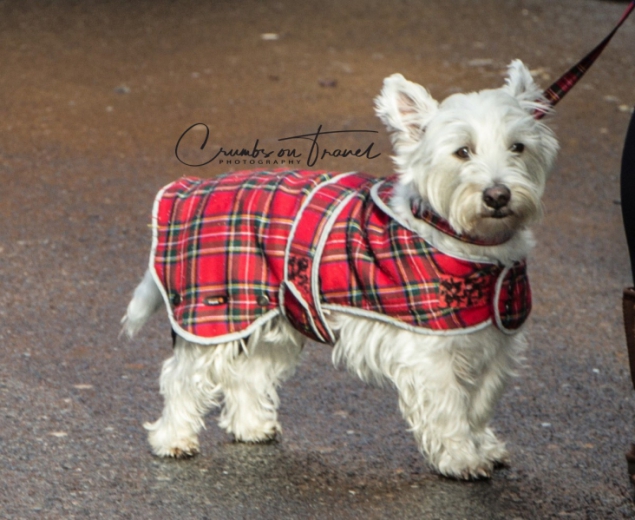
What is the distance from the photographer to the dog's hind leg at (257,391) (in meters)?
4.43

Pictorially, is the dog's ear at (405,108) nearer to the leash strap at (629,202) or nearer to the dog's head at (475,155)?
the dog's head at (475,155)

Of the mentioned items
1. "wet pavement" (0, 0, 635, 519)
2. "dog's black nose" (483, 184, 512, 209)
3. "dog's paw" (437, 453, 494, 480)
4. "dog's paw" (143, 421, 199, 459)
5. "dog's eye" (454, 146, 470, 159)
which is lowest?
"wet pavement" (0, 0, 635, 519)

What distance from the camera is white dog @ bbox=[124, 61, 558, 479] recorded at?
3752 mm

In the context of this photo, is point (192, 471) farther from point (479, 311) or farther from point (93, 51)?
point (93, 51)

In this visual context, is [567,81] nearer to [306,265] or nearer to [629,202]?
[629,202]

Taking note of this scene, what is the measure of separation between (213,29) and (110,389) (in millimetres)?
8531

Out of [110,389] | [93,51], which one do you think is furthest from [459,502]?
[93,51]

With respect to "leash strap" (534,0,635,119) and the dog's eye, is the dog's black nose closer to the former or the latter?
Answer: the dog's eye

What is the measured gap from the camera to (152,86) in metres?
10.6

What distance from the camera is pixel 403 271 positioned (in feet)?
12.6

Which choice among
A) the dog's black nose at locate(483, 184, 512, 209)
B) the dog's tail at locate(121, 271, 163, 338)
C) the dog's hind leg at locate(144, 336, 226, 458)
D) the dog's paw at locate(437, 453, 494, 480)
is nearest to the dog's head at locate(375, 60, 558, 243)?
the dog's black nose at locate(483, 184, 512, 209)

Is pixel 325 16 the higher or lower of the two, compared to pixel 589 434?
lower

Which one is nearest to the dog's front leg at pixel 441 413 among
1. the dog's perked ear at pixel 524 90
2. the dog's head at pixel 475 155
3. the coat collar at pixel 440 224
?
the coat collar at pixel 440 224

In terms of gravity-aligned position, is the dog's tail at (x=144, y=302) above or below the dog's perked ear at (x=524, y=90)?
below
